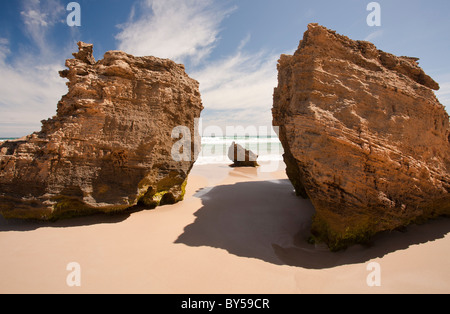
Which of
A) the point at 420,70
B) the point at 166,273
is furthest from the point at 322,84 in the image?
the point at 166,273

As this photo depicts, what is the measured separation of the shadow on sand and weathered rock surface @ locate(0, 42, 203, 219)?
1539 mm

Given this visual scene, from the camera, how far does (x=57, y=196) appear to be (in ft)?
12.7

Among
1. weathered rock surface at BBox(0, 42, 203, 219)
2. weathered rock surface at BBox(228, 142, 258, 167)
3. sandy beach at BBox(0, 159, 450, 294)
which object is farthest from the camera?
weathered rock surface at BBox(228, 142, 258, 167)

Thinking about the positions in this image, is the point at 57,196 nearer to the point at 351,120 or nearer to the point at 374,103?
the point at 351,120

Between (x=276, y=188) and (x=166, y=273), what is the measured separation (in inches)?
191

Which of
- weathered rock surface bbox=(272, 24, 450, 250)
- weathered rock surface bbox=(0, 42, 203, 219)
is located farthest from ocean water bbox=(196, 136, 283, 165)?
weathered rock surface bbox=(272, 24, 450, 250)

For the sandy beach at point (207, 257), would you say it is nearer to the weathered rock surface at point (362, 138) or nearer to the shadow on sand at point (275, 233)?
the shadow on sand at point (275, 233)

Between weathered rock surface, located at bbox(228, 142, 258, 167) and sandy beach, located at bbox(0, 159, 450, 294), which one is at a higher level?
weathered rock surface, located at bbox(228, 142, 258, 167)

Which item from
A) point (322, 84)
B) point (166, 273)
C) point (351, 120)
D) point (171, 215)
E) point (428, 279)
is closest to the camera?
point (428, 279)

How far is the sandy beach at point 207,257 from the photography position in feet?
7.98

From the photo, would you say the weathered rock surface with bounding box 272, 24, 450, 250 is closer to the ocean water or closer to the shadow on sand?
the shadow on sand

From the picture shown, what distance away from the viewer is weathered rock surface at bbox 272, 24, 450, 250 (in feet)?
10.7

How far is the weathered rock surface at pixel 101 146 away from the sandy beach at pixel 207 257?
19.7 inches

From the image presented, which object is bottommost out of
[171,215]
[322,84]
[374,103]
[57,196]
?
[171,215]
